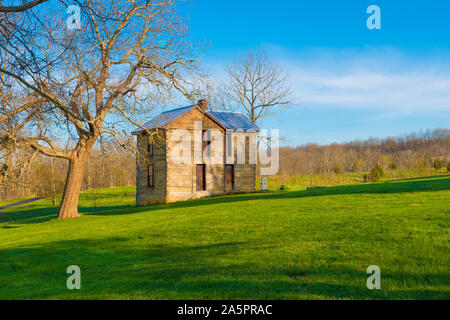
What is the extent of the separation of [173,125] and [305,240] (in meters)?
20.1

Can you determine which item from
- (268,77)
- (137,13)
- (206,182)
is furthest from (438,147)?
(137,13)

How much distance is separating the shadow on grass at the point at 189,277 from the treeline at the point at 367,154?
49.4 m

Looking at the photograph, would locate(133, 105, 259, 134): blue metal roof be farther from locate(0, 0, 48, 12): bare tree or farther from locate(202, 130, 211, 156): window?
locate(0, 0, 48, 12): bare tree

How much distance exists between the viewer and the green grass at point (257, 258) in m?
6.02

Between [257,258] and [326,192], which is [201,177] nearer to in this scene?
[326,192]

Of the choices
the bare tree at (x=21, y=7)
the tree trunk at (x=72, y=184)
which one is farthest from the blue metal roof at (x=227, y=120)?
the bare tree at (x=21, y=7)

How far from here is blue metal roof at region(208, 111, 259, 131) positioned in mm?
30797

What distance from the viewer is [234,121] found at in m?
32.3

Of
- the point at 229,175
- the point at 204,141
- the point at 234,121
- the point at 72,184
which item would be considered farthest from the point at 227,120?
the point at 72,184

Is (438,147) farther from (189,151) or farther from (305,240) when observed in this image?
(305,240)

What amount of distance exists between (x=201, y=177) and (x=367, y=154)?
74756 millimetres

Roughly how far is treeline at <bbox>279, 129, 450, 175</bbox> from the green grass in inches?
1773

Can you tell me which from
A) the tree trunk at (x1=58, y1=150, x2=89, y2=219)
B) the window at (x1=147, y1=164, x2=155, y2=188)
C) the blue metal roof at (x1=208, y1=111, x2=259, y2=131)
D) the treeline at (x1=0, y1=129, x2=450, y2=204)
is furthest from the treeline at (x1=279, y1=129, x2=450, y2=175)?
the tree trunk at (x1=58, y1=150, x2=89, y2=219)

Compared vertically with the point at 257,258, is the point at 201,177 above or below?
above
